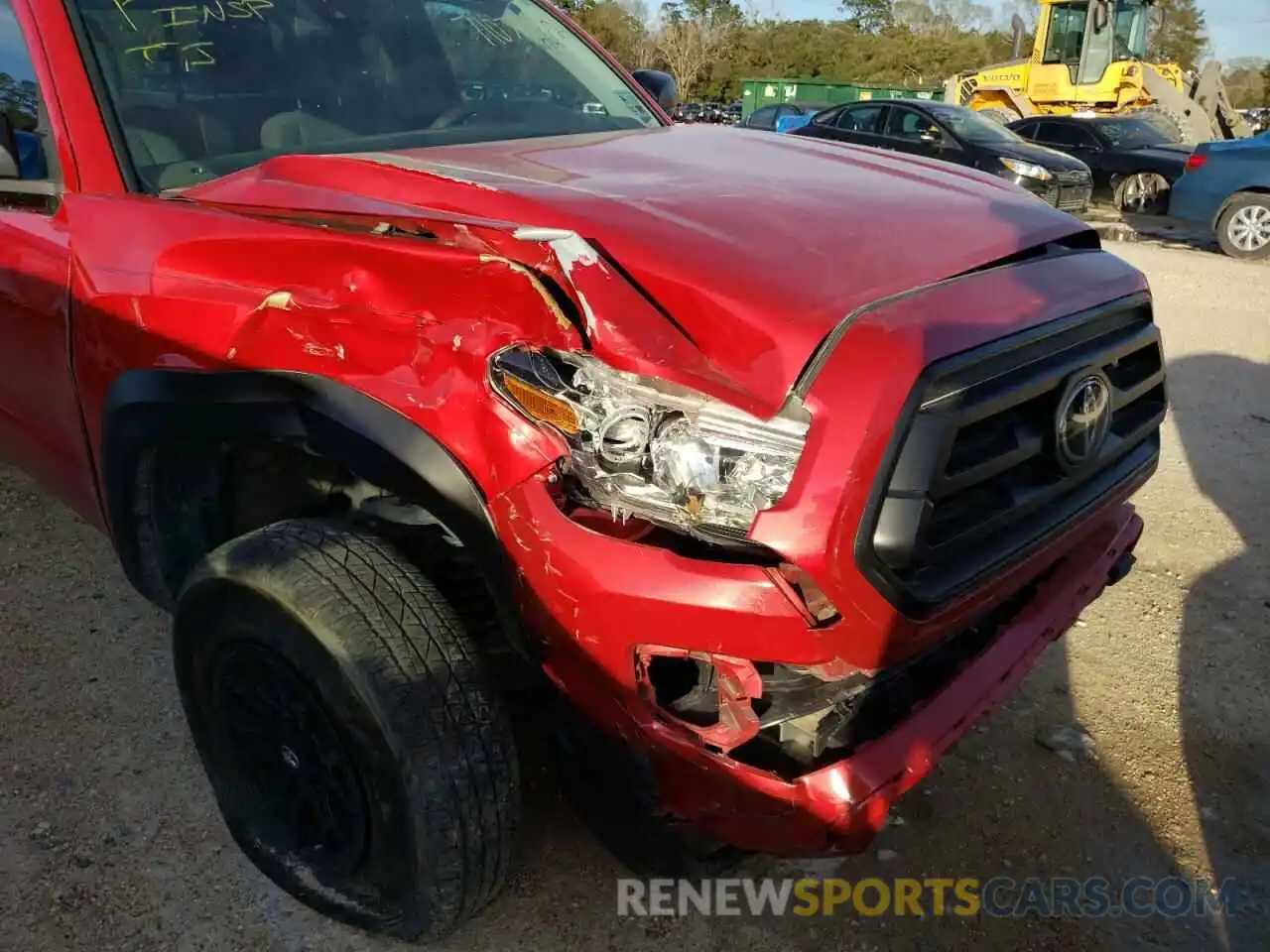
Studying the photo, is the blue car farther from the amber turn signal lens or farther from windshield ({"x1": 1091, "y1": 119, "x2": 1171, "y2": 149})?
the amber turn signal lens

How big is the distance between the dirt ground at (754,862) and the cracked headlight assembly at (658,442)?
1.11 m

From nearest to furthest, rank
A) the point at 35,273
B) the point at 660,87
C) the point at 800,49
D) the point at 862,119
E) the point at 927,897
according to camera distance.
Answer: the point at 927,897 < the point at 35,273 < the point at 660,87 < the point at 862,119 < the point at 800,49

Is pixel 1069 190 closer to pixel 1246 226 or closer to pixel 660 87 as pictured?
pixel 1246 226

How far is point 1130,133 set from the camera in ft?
46.8

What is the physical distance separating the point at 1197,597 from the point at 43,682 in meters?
3.93

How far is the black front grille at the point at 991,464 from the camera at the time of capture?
5.50 feet

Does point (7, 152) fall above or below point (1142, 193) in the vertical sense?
above

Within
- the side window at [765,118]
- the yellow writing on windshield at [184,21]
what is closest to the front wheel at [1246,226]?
the side window at [765,118]

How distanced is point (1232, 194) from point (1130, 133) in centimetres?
422

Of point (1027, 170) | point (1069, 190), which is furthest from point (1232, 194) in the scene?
point (1027, 170)

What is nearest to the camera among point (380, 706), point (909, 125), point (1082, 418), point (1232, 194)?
point (380, 706)

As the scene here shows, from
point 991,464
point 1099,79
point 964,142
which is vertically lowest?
point 991,464

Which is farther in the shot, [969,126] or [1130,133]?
[1130,133]

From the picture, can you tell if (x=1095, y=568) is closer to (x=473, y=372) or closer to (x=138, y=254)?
(x=473, y=372)
